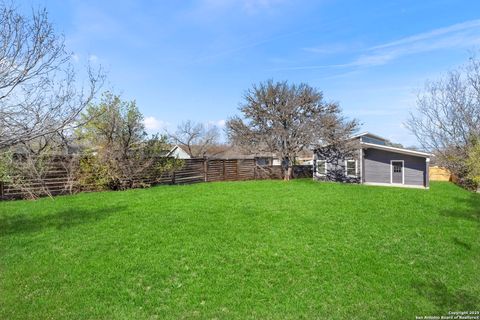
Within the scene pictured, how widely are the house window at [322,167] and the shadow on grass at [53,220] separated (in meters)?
16.0

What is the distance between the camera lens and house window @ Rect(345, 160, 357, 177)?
20444mm

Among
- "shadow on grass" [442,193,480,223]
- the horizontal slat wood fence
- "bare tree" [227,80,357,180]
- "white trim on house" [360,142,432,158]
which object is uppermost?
"bare tree" [227,80,357,180]

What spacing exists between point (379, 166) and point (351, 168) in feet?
5.56

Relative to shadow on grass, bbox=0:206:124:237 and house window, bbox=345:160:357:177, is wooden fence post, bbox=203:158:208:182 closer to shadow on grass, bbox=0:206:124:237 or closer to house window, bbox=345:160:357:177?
house window, bbox=345:160:357:177

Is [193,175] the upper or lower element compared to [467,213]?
upper

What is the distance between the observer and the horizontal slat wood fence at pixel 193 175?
11.6 m

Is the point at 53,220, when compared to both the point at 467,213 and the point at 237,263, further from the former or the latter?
the point at 467,213

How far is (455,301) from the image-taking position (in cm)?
391

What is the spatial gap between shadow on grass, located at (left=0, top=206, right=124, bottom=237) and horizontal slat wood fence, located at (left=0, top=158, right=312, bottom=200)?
4.14 m

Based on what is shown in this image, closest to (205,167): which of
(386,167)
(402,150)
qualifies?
(386,167)

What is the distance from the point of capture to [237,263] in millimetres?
4836

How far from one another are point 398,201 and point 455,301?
6342 millimetres

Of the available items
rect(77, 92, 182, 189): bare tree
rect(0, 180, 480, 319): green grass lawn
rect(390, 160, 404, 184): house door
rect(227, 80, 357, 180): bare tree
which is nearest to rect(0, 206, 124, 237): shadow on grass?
rect(0, 180, 480, 319): green grass lawn

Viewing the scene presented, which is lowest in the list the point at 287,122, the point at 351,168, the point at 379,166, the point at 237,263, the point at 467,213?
the point at 237,263
